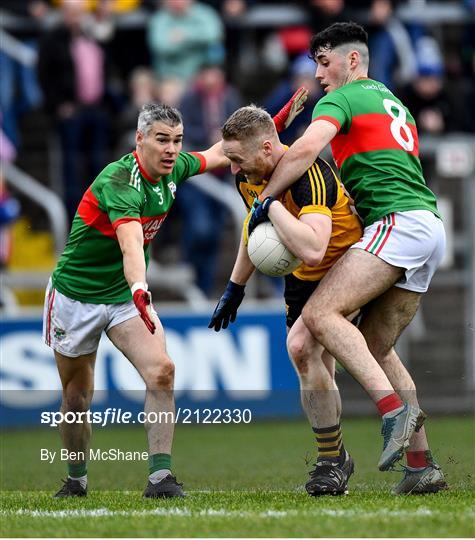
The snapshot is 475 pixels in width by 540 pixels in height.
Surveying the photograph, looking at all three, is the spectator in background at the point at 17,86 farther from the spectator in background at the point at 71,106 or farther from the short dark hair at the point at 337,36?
the short dark hair at the point at 337,36

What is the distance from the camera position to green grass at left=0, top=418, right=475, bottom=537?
5.76 m

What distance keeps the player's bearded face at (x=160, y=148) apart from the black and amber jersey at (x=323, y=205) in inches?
18.4

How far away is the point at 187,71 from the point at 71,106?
149 cm

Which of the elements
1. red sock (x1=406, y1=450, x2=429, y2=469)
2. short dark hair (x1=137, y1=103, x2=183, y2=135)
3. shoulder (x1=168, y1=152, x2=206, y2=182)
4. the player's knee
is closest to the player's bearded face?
short dark hair (x1=137, y1=103, x2=183, y2=135)

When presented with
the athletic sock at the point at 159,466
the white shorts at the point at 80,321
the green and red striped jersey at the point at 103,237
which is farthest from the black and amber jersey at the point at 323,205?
the athletic sock at the point at 159,466

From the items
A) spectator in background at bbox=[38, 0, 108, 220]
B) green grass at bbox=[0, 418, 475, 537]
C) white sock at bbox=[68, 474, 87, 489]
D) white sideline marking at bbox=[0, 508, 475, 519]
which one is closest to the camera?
green grass at bbox=[0, 418, 475, 537]

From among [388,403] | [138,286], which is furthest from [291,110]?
[388,403]

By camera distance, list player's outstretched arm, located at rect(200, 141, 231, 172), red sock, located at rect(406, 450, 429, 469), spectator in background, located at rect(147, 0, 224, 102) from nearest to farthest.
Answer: red sock, located at rect(406, 450, 429, 469) → player's outstretched arm, located at rect(200, 141, 231, 172) → spectator in background, located at rect(147, 0, 224, 102)

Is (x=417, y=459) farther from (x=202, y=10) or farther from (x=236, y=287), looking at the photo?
(x=202, y=10)

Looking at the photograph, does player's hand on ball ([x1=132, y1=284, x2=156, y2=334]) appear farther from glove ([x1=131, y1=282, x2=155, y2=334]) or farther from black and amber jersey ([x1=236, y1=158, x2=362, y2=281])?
black and amber jersey ([x1=236, y1=158, x2=362, y2=281])

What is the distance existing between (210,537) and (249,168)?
2262 mm

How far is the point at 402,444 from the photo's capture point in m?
6.57

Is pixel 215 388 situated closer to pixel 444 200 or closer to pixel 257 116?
pixel 444 200

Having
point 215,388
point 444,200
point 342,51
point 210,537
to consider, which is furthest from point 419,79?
point 210,537
